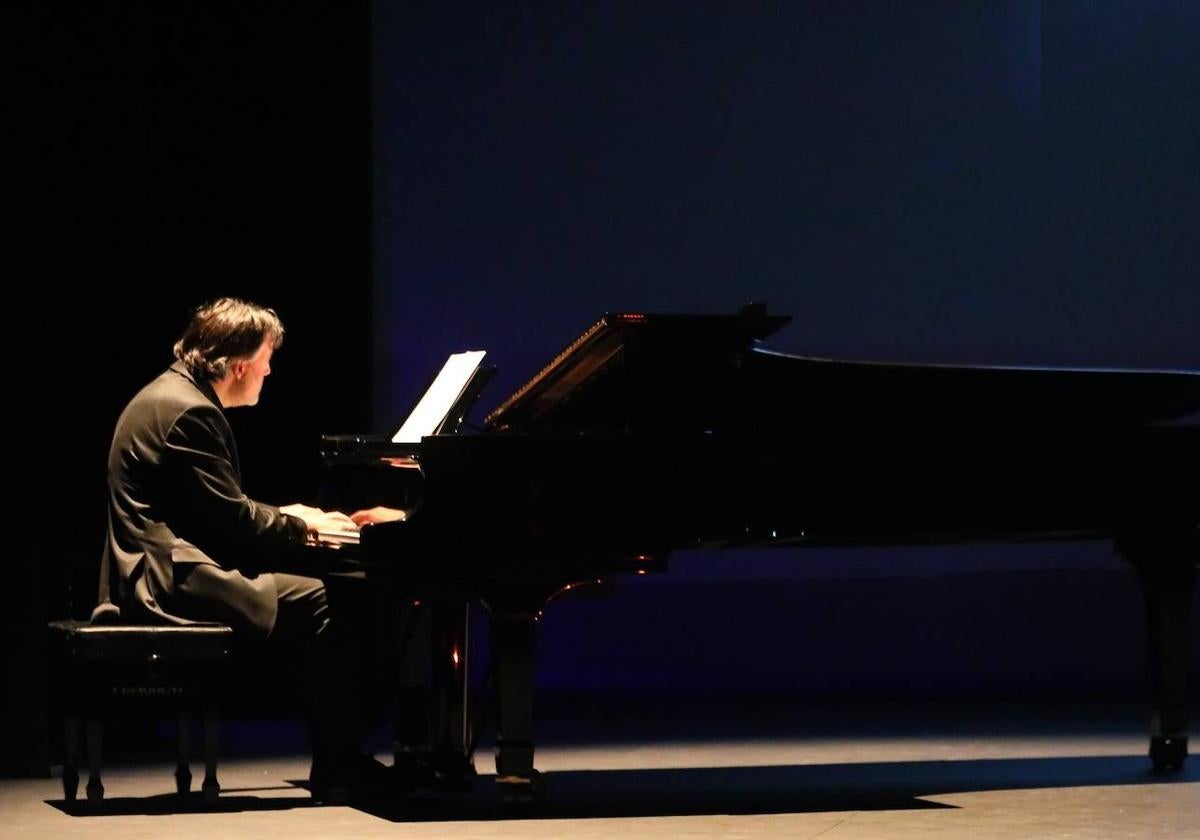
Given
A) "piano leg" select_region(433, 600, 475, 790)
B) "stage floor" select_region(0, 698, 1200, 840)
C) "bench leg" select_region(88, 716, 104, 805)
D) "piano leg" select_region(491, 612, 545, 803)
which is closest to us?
"stage floor" select_region(0, 698, 1200, 840)

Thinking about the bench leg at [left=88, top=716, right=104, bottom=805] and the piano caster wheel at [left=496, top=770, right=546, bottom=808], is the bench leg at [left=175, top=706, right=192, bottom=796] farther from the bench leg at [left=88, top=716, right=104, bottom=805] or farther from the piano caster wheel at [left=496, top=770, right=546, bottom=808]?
the piano caster wheel at [left=496, top=770, right=546, bottom=808]

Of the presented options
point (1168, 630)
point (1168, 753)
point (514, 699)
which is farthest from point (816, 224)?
point (514, 699)

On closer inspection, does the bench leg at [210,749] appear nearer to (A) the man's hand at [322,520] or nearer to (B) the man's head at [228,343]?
(A) the man's hand at [322,520]

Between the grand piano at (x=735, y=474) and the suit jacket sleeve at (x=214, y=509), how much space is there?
18 centimetres

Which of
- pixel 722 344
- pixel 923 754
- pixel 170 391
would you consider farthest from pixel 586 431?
pixel 923 754

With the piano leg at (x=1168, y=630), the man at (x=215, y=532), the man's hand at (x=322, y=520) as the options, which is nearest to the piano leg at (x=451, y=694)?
the man at (x=215, y=532)

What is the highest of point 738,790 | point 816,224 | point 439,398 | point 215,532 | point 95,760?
point 816,224

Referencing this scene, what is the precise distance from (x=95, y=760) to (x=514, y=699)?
1044mm

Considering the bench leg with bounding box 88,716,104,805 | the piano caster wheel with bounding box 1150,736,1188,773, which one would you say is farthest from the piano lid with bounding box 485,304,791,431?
the piano caster wheel with bounding box 1150,736,1188,773

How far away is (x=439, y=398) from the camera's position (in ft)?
15.7

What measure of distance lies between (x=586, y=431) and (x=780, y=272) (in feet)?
10.4

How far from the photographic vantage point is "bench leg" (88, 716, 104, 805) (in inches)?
178

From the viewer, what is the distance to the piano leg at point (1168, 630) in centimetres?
508

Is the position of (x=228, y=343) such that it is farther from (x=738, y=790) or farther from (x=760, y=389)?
(x=738, y=790)
